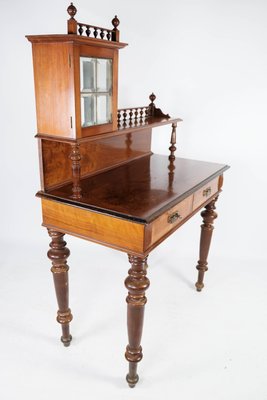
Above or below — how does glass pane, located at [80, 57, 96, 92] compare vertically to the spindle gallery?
above

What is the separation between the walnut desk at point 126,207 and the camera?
5.86 feet

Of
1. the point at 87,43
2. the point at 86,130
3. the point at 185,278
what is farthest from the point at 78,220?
the point at 185,278

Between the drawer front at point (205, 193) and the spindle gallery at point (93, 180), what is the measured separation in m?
0.01

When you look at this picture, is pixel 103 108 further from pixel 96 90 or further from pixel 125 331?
pixel 125 331

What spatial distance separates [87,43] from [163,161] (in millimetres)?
1215

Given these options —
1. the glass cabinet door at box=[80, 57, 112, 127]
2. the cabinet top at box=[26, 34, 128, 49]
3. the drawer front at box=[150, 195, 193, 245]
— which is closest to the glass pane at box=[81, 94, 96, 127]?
the glass cabinet door at box=[80, 57, 112, 127]

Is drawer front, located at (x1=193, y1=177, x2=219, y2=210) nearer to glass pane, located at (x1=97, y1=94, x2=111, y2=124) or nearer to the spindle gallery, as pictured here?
the spindle gallery

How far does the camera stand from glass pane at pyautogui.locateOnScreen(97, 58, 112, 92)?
1.88 meters

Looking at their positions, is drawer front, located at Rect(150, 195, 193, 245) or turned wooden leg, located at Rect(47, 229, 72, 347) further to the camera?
turned wooden leg, located at Rect(47, 229, 72, 347)

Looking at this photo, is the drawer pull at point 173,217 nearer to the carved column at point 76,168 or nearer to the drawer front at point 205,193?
the drawer front at point 205,193

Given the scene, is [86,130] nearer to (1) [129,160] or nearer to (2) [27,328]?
(1) [129,160]

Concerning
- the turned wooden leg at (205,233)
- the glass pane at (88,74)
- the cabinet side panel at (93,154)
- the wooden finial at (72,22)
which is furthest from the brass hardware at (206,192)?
the wooden finial at (72,22)

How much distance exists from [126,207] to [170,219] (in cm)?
28

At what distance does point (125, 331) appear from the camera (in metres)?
2.51
